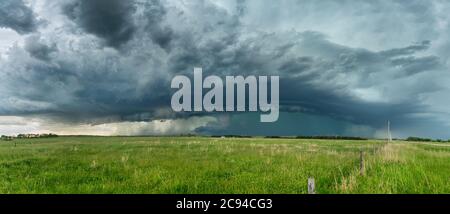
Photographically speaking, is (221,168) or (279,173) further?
(221,168)

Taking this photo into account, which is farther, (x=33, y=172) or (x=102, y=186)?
(x=33, y=172)

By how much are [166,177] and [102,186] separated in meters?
2.98

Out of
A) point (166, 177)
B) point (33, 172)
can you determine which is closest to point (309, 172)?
point (166, 177)
